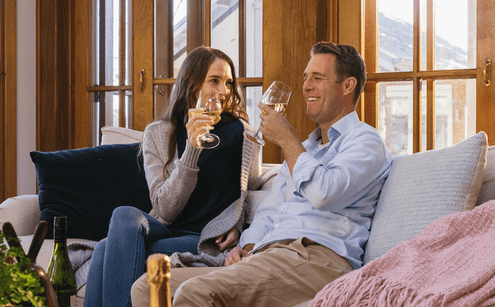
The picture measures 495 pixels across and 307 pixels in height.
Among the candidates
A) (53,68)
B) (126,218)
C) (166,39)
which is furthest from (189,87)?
(53,68)

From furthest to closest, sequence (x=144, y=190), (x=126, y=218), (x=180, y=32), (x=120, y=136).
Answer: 1. (x=180, y=32)
2. (x=120, y=136)
3. (x=144, y=190)
4. (x=126, y=218)

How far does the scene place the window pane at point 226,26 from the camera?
2.73 meters

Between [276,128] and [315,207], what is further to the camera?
[276,128]

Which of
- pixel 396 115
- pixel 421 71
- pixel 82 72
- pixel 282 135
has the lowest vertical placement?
pixel 282 135

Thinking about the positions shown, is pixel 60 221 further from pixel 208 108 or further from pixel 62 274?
pixel 208 108

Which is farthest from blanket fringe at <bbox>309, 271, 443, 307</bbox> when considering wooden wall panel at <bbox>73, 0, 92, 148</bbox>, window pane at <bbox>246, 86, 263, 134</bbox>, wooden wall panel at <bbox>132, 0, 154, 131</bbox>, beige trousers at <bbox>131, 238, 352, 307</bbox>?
wooden wall panel at <bbox>73, 0, 92, 148</bbox>

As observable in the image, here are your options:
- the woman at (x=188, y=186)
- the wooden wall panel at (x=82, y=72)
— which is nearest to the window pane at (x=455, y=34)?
the woman at (x=188, y=186)

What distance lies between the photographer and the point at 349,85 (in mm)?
1726

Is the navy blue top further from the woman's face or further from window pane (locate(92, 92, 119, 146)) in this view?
window pane (locate(92, 92, 119, 146))

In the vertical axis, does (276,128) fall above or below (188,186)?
above

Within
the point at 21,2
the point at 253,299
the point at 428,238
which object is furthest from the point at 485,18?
the point at 21,2

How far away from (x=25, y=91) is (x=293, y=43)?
6.41 feet

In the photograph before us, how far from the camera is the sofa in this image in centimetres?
131

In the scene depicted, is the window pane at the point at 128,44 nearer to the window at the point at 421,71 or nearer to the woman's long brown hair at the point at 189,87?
the woman's long brown hair at the point at 189,87
